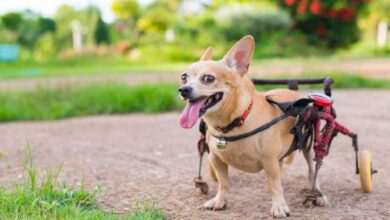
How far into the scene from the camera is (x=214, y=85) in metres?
3.11

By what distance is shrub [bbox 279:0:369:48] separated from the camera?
22734 mm

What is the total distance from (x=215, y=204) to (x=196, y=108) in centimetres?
75

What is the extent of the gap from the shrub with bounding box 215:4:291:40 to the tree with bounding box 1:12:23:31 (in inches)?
522

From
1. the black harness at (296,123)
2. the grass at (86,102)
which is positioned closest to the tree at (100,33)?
the grass at (86,102)

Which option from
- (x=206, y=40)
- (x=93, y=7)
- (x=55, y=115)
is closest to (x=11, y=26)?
(x=93, y=7)

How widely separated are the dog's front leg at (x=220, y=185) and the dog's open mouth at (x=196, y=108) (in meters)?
0.52

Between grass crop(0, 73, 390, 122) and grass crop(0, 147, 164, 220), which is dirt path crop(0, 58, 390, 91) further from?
grass crop(0, 147, 164, 220)

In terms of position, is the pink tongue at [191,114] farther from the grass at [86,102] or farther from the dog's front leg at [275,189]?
the grass at [86,102]

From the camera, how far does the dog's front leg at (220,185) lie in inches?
139

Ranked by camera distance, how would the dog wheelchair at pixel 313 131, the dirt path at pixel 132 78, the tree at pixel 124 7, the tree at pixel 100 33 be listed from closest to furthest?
the dog wheelchair at pixel 313 131, the dirt path at pixel 132 78, the tree at pixel 100 33, the tree at pixel 124 7

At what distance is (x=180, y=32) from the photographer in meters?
23.2

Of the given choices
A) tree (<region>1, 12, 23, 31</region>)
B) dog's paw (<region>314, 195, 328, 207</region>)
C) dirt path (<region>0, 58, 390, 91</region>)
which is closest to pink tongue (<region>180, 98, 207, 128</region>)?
dog's paw (<region>314, 195, 328, 207</region>)

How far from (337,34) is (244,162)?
21022mm

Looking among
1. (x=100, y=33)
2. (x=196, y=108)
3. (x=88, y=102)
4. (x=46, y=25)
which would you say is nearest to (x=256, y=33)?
(x=100, y=33)
